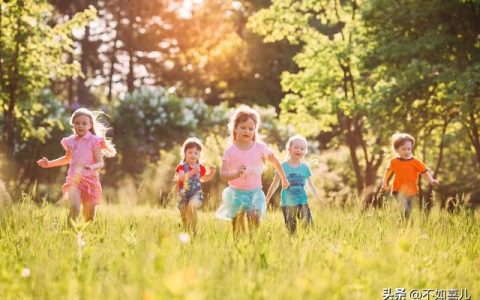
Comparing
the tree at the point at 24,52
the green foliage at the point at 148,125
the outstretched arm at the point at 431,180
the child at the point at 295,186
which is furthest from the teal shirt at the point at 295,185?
the green foliage at the point at 148,125

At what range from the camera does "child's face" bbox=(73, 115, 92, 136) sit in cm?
708

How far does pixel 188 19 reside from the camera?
30484 mm

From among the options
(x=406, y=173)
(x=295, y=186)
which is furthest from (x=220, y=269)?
(x=406, y=173)

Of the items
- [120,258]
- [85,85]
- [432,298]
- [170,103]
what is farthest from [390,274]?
[85,85]

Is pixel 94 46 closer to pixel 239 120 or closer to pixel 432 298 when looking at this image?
pixel 239 120

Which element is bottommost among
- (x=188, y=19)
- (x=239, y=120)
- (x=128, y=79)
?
(x=239, y=120)

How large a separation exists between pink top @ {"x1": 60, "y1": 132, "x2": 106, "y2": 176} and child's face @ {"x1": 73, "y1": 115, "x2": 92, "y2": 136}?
0.06 meters

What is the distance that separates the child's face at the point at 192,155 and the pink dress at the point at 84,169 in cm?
98

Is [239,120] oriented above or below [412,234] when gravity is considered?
above

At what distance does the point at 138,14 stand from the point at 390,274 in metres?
27.6

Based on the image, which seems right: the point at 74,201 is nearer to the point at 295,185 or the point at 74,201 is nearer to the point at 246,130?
the point at 246,130

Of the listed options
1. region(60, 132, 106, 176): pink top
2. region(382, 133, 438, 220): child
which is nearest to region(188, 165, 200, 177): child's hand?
region(60, 132, 106, 176): pink top

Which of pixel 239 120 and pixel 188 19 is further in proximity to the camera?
pixel 188 19

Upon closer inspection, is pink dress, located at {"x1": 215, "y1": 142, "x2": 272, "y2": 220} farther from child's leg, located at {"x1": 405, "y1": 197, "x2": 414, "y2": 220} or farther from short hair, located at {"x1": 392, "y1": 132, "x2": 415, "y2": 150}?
short hair, located at {"x1": 392, "y1": 132, "x2": 415, "y2": 150}
